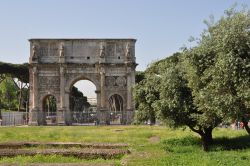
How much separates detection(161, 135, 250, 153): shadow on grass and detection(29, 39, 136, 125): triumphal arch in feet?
94.6

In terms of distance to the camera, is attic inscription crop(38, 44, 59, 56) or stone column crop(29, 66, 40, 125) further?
attic inscription crop(38, 44, 59, 56)

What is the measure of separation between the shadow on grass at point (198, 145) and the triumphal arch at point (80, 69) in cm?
2883

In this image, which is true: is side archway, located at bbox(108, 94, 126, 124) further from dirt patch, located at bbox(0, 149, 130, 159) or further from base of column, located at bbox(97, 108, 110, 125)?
dirt patch, located at bbox(0, 149, 130, 159)

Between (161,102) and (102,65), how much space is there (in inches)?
1298

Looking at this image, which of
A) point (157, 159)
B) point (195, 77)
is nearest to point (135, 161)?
point (157, 159)

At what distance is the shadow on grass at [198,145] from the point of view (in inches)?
885

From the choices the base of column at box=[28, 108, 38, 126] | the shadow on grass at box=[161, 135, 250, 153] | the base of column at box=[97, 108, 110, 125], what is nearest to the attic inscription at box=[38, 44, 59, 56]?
the base of column at box=[28, 108, 38, 126]

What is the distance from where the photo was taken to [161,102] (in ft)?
74.7

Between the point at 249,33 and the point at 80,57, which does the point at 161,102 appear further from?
the point at 80,57

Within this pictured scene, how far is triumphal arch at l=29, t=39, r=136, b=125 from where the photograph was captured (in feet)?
181

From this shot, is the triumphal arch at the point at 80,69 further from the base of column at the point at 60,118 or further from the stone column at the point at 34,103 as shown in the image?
the base of column at the point at 60,118

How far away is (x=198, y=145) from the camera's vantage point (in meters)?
24.9

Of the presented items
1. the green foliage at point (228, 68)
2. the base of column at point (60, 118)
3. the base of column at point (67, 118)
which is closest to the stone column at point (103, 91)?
the base of column at point (67, 118)

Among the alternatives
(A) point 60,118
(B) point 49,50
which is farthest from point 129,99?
(B) point 49,50
